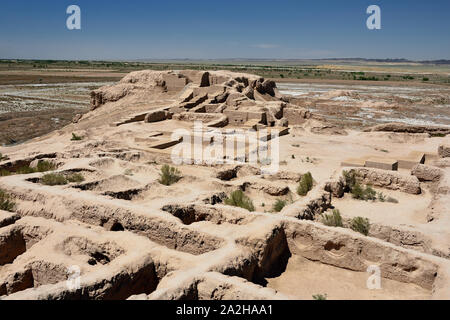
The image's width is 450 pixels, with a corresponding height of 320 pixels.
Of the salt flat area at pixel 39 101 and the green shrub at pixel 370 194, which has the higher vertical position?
the salt flat area at pixel 39 101

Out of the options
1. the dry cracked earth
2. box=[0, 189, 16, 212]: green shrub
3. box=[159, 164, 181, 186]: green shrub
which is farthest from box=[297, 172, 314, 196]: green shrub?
box=[0, 189, 16, 212]: green shrub

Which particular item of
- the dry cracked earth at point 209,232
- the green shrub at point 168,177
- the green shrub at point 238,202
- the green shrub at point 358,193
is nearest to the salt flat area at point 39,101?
the dry cracked earth at point 209,232

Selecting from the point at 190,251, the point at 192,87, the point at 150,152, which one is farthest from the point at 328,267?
the point at 192,87

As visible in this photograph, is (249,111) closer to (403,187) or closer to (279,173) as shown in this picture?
(279,173)

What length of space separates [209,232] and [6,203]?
4.49 metres

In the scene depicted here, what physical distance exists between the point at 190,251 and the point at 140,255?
1099 millimetres

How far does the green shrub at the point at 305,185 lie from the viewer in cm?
934

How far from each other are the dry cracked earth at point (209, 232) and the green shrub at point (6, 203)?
0.07 ft

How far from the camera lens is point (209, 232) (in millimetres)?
5934

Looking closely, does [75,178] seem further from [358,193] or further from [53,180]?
[358,193]

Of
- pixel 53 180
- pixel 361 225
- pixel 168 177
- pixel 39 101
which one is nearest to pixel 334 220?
pixel 361 225

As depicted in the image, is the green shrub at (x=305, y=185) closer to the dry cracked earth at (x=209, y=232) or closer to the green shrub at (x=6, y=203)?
the dry cracked earth at (x=209, y=232)

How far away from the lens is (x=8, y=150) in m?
15.5

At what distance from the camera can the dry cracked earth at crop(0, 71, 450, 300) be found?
4852mm
